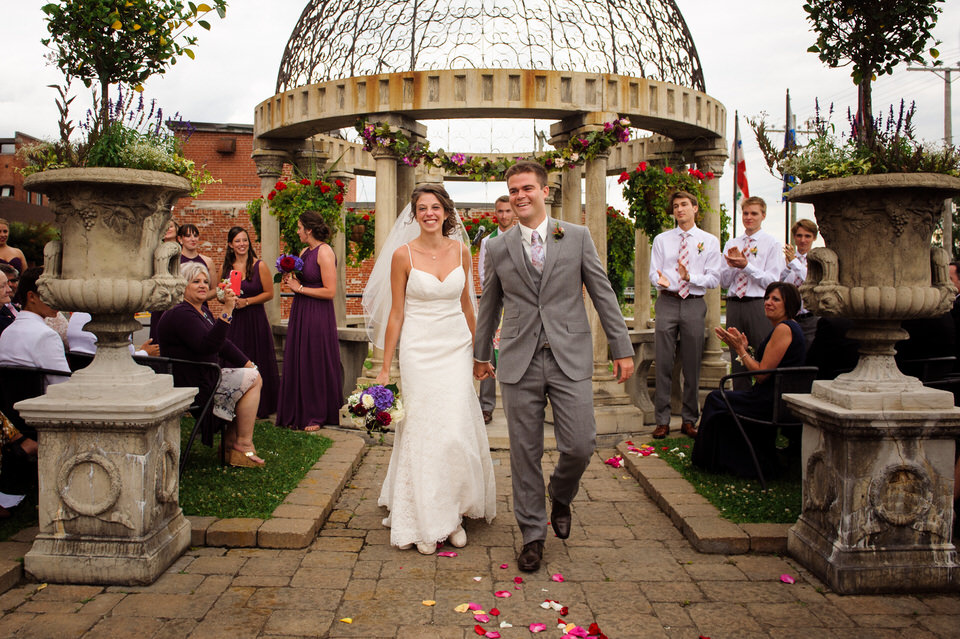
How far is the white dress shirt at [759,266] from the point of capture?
728cm

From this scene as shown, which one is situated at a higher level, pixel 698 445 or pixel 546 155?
pixel 546 155

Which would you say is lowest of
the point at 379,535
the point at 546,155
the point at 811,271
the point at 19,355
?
the point at 379,535

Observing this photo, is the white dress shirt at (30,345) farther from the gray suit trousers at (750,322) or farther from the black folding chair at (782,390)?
the gray suit trousers at (750,322)

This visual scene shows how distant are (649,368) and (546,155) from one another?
2.68 meters

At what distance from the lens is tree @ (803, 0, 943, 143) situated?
13.6ft

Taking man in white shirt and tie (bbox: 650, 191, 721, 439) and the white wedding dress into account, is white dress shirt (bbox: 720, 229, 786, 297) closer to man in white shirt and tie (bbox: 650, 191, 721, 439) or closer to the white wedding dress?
man in white shirt and tie (bbox: 650, 191, 721, 439)

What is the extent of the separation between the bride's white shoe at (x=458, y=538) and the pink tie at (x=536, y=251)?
1607mm

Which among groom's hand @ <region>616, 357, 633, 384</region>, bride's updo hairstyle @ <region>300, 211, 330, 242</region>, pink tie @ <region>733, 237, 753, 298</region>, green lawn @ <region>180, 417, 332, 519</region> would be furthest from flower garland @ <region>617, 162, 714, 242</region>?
green lawn @ <region>180, 417, 332, 519</region>

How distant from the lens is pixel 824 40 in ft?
14.3

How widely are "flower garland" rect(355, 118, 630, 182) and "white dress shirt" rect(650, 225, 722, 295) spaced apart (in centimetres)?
105

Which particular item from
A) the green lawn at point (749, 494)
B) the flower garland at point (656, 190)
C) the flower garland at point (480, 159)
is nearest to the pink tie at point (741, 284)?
the flower garland at point (656, 190)

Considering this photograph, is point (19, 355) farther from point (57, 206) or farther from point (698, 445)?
point (698, 445)

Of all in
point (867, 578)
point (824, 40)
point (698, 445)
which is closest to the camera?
point (867, 578)

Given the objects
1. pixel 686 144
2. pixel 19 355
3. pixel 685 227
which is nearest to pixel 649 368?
pixel 685 227
